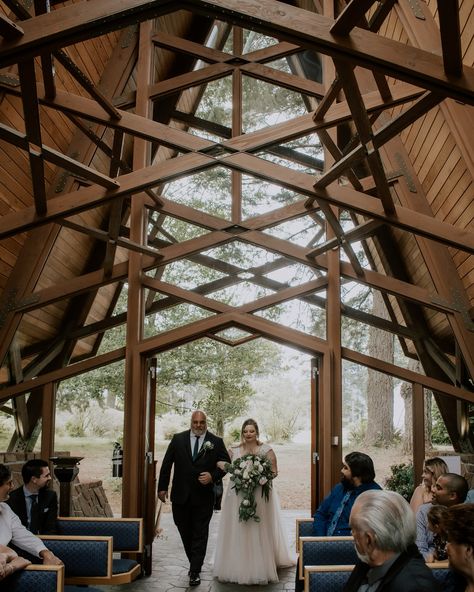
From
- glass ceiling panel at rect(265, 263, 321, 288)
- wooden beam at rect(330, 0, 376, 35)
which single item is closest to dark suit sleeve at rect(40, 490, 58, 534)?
wooden beam at rect(330, 0, 376, 35)

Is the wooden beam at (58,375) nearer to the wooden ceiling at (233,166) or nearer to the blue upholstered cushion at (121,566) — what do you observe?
the wooden ceiling at (233,166)

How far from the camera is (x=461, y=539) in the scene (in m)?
2.30

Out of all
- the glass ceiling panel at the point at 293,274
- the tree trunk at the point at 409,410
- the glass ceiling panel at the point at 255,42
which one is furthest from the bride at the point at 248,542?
the tree trunk at the point at 409,410

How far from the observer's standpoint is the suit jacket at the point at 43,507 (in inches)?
190

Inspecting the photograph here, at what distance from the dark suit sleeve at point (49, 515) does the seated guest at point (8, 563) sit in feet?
4.21

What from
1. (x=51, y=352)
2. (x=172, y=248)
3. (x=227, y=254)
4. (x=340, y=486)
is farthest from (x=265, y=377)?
(x=340, y=486)

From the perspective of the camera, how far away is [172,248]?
286 inches

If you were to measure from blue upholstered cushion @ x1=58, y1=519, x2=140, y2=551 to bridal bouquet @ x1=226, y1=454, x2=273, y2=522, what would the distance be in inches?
49.8

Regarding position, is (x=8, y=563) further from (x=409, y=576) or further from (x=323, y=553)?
(x=409, y=576)

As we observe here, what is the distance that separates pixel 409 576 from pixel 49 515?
3413 mm

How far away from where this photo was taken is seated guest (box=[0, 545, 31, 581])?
3502mm

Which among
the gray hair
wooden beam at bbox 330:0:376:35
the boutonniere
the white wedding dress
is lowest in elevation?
the white wedding dress

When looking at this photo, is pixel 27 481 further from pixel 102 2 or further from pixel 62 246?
pixel 62 246

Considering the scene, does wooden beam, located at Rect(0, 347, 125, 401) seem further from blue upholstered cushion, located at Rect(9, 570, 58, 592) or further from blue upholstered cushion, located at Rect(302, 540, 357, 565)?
blue upholstered cushion, located at Rect(9, 570, 58, 592)
